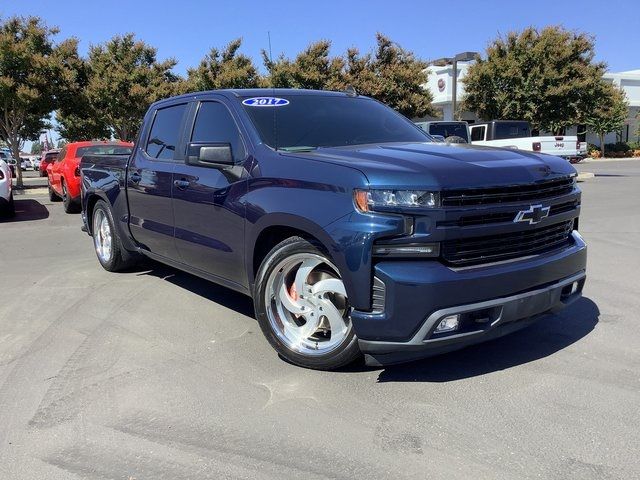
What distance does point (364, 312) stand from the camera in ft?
10.7

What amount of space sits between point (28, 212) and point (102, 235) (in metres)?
7.50

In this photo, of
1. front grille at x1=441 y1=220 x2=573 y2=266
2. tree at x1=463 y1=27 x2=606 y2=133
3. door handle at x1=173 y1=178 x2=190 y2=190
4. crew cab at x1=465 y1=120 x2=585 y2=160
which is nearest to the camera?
front grille at x1=441 y1=220 x2=573 y2=266

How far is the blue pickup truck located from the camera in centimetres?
318

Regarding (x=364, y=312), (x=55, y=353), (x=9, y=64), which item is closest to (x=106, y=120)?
(x=9, y=64)

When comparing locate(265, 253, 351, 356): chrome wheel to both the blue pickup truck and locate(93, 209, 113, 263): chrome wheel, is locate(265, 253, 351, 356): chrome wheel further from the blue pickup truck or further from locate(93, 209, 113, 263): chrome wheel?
locate(93, 209, 113, 263): chrome wheel

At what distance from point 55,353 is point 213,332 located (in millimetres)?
1189

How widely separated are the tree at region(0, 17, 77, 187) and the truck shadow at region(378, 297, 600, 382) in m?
18.0

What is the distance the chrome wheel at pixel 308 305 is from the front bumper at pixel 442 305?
34 centimetres

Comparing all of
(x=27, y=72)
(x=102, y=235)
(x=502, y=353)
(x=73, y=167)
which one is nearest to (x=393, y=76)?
(x=27, y=72)

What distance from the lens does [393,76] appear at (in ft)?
92.7

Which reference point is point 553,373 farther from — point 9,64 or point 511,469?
point 9,64

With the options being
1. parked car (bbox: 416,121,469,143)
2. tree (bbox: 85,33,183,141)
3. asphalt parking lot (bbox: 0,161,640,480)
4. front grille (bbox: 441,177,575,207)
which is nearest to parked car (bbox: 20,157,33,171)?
tree (bbox: 85,33,183,141)

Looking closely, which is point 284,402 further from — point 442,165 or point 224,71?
point 224,71

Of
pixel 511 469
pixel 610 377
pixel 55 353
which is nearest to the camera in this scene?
pixel 511 469
